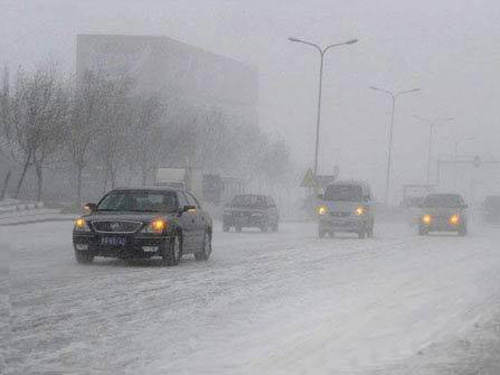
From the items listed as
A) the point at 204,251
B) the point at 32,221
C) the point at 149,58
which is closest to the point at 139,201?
the point at 204,251

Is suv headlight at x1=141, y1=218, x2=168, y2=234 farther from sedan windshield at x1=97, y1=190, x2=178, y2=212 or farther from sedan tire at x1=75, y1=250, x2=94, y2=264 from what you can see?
sedan tire at x1=75, y1=250, x2=94, y2=264

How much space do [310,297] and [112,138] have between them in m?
59.2

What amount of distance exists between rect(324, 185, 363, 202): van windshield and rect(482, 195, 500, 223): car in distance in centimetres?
2980

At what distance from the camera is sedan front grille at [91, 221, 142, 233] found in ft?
63.3

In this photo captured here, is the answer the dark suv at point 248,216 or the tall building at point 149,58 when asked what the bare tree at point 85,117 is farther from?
the tall building at point 149,58

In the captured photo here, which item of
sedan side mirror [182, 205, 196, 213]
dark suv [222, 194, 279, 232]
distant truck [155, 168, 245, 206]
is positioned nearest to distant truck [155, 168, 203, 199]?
distant truck [155, 168, 245, 206]

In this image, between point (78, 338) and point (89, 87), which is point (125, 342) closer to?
point (78, 338)

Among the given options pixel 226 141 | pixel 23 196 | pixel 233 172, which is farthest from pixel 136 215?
pixel 233 172

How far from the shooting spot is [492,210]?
67062mm

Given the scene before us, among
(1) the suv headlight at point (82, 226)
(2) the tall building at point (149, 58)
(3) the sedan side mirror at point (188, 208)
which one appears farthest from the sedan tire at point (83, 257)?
(2) the tall building at point (149, 58)

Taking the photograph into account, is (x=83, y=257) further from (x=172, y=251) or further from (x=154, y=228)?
(x=172, y=251)

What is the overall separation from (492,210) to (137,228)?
166 feet

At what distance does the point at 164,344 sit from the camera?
9.69 metres

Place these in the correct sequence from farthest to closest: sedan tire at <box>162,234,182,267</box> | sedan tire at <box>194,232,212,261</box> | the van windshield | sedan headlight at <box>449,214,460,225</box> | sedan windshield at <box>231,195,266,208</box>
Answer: sedan windshield at <box>231,195,266,208</box> → sedan headlight at <box>449,214,460,225</box> → the van windshield → sedan tire at <box>194,232,212,261</box> → sedan tire at <box>162,234,182,267</box>
